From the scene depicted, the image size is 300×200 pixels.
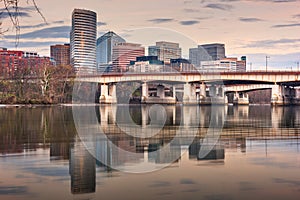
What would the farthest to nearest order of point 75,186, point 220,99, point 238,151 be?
point 220,99, point 238,151, point 75,186

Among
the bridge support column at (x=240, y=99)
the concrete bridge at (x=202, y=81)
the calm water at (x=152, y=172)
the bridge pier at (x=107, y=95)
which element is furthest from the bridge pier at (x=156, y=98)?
the calm water at (x=152, y=172)

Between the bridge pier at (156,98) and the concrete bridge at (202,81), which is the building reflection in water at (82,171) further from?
the bridge pier at (156,98)

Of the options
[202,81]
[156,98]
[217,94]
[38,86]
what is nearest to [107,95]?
[156,98]

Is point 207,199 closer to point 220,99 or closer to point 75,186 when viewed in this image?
point 75,186

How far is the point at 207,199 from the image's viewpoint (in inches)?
417

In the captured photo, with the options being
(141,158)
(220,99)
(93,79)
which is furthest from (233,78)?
(141,158)

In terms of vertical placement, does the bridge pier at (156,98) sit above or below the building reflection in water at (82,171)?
above

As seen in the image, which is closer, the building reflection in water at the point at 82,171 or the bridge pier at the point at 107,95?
the building reflection in water at the point at 82,171

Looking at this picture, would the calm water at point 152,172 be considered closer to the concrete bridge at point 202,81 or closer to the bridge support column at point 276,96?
the concrete bridge at point 202,81

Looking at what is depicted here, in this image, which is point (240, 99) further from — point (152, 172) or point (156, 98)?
point (152, 172)

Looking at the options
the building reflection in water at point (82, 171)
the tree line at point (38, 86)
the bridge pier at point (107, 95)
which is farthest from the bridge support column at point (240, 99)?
the building reflection in water at point (82, 171)

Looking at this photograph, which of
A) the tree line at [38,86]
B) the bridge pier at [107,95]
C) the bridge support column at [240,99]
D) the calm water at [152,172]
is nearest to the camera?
the calm water at [152,172]

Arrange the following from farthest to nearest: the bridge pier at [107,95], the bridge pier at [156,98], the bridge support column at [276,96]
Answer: the bridge pier at [156,98]
the bridge pier at [107,95]
the bridge support column at [276,96]

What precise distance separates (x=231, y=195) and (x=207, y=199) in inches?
30.2
